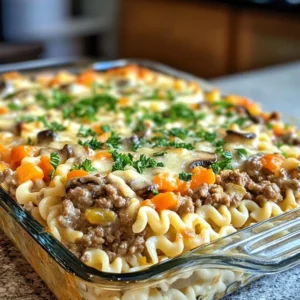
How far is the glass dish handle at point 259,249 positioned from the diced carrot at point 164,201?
24 cm

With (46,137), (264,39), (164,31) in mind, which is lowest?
(164,31)

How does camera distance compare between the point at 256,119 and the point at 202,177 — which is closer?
the point at 202,177

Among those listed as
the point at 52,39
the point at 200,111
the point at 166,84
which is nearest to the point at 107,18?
the point at 52,39

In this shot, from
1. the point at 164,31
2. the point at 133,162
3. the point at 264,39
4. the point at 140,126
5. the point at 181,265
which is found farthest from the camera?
the point at 164,31

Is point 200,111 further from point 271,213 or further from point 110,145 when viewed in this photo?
point 271,213

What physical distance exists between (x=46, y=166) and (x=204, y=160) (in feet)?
1.62

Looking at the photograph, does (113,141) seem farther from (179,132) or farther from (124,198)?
(124,198)

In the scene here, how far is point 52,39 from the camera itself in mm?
7586

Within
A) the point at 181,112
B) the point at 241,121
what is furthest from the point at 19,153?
the point at 241,121

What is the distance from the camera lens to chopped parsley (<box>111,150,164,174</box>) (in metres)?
1.75

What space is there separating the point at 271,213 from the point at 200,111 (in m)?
1.02

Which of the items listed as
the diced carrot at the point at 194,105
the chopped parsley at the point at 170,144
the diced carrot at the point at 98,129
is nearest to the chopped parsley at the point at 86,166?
the chopped parsley at the point at 170,144

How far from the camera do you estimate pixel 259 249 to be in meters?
1.44

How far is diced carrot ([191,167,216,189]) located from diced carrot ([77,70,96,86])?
1.52 m
